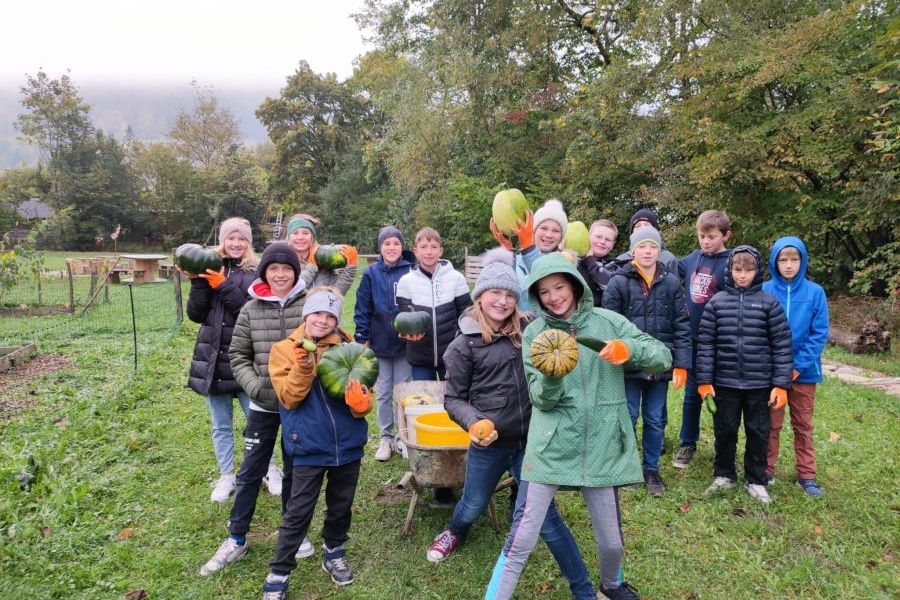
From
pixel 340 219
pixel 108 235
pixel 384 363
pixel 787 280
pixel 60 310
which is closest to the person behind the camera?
pixel 787 280

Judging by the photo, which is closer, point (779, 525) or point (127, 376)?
point (779, 525)

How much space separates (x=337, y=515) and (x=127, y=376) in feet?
17.4

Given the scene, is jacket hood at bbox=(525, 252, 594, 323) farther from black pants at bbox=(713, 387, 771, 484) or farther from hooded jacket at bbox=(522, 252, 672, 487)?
black pants at bbox=(713, 387, 771, 484)

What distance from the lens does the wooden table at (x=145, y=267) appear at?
1997 centimetres

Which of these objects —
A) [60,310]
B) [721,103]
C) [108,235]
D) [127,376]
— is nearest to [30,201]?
[108,235]

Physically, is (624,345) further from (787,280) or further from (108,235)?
(108,235)

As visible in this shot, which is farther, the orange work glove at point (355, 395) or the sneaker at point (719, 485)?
the sneaker at point (719, 485)

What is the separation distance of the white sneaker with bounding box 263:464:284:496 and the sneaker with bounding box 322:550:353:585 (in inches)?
46.9

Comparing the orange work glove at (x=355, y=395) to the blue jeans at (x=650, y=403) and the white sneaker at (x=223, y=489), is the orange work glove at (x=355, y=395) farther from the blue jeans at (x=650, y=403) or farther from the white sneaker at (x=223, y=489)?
the blue jeans at (x=650, y=403)

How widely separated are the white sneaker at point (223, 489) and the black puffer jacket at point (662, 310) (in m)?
3.10

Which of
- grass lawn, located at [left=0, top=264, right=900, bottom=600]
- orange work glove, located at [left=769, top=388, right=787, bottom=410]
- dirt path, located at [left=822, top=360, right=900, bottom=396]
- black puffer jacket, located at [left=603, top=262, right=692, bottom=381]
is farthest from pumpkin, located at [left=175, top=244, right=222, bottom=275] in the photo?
dirt path, located at [left=822, top=360, right=900, bottom=396]

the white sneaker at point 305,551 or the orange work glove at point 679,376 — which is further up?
the orange work glove at point 679,376

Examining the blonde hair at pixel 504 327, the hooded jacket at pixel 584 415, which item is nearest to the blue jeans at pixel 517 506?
the hooded jacket at pixel 584 415

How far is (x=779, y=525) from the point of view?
386cm
